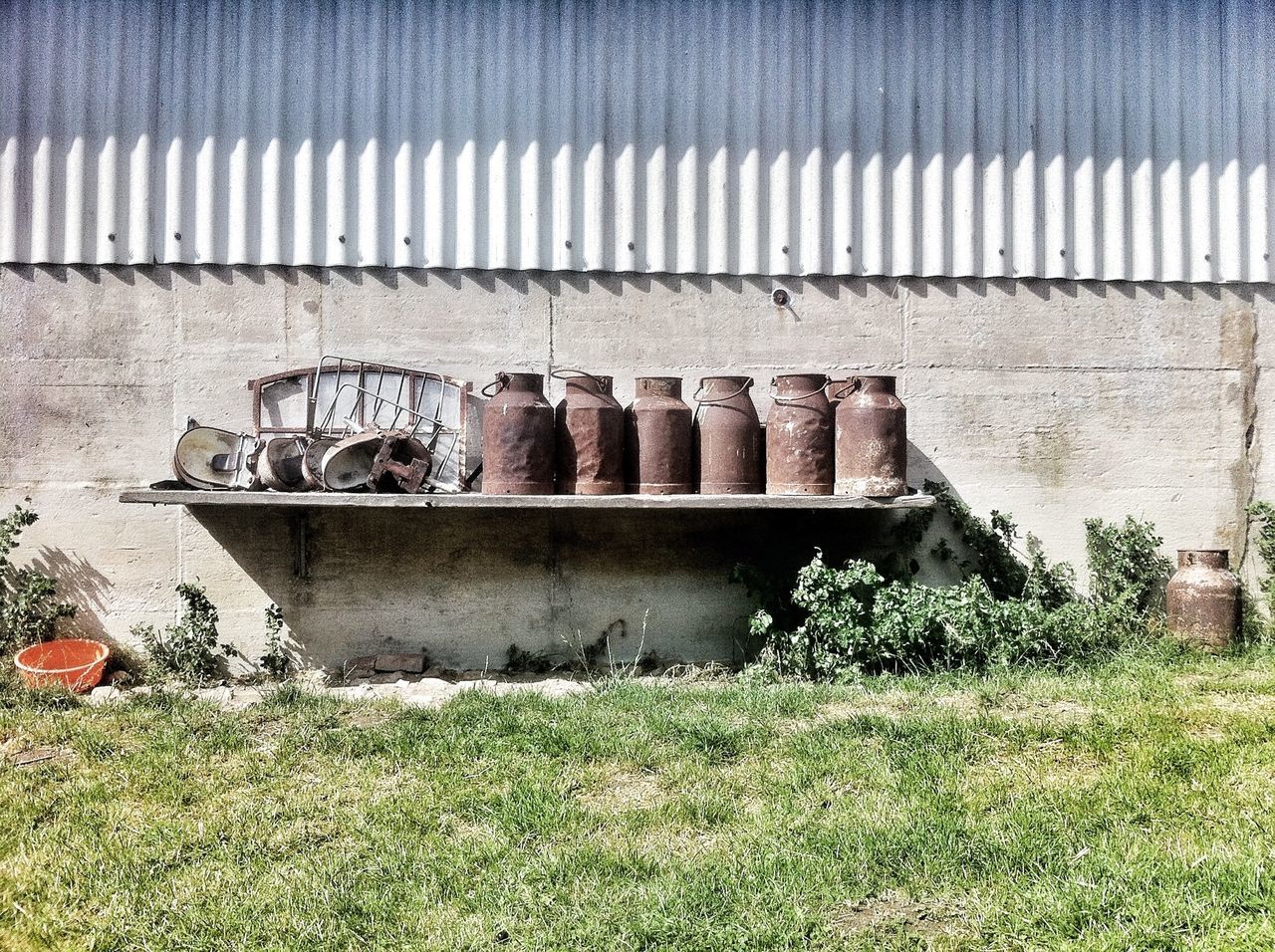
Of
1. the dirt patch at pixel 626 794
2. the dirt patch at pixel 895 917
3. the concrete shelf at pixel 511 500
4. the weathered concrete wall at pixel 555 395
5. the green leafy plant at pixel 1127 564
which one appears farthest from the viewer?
the green leafy plant at pixel 1127 564

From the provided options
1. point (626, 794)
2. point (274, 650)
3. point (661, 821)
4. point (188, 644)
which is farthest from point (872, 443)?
point (188, 644)

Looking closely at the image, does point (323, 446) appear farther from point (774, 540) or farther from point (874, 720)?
point (874, 720)

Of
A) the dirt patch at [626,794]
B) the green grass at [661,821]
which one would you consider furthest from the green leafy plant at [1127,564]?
the dirt patch at [626,794]

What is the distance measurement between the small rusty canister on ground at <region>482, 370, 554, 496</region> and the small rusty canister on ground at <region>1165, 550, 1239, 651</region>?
11.9ft

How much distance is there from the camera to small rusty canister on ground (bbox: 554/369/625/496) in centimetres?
549

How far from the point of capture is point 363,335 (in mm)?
5969

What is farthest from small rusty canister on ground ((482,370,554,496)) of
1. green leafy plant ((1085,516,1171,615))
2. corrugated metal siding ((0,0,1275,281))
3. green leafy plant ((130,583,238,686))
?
green leafy plant ((1085,516,1171,615))

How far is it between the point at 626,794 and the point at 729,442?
2.23m

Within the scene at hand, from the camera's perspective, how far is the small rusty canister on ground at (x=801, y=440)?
18.0 feet

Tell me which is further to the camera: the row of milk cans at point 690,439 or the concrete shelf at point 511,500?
the row of milk cans at point 690,439

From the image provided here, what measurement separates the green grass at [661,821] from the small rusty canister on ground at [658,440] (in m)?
1.20

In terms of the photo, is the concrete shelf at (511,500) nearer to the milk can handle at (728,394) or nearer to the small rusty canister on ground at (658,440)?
the small rusty canister on ground at (658,440)

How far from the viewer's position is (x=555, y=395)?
5992mm

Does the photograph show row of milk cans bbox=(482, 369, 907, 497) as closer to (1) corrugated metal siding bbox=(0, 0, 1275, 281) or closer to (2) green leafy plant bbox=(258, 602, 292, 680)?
(1) corrugated metal siding bbox=(0, 0, 1275, 281)
